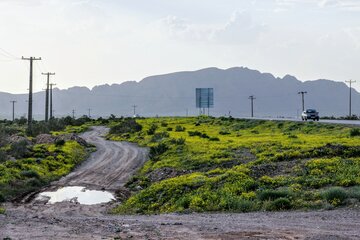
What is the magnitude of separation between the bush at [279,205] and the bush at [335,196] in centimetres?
136

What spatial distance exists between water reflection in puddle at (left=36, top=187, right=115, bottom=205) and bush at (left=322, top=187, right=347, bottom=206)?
12243 millimetres

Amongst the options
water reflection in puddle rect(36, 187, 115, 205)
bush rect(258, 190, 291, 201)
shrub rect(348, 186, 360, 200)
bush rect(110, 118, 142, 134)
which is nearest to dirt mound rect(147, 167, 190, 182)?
water reflection in puddle rect(36, 187, 115, 205)

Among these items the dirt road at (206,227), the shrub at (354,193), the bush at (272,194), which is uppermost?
the shrub at (354,193)

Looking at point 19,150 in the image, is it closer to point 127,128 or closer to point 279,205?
point 279,205

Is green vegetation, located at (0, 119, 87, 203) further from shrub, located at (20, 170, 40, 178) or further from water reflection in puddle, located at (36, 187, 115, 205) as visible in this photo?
water reflection in puddle, located at (36, 187, 115, 205)

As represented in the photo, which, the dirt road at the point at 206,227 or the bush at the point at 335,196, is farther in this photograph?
the bush at the point at 335,196

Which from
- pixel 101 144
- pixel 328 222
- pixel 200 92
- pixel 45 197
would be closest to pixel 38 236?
pixel 328 222

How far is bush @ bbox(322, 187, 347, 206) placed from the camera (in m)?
19.5

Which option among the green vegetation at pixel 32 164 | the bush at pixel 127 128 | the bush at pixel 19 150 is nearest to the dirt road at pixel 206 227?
the green vegetation at pixel 32 164

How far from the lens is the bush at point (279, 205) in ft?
65.0

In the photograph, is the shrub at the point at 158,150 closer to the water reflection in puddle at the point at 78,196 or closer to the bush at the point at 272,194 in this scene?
the water reflection in puddle at the point at 78,196

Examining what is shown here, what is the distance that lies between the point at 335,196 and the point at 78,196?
14.9 metres

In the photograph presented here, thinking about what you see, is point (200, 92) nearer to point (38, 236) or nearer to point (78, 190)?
point (78, 190)

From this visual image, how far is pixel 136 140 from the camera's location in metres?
63.3
